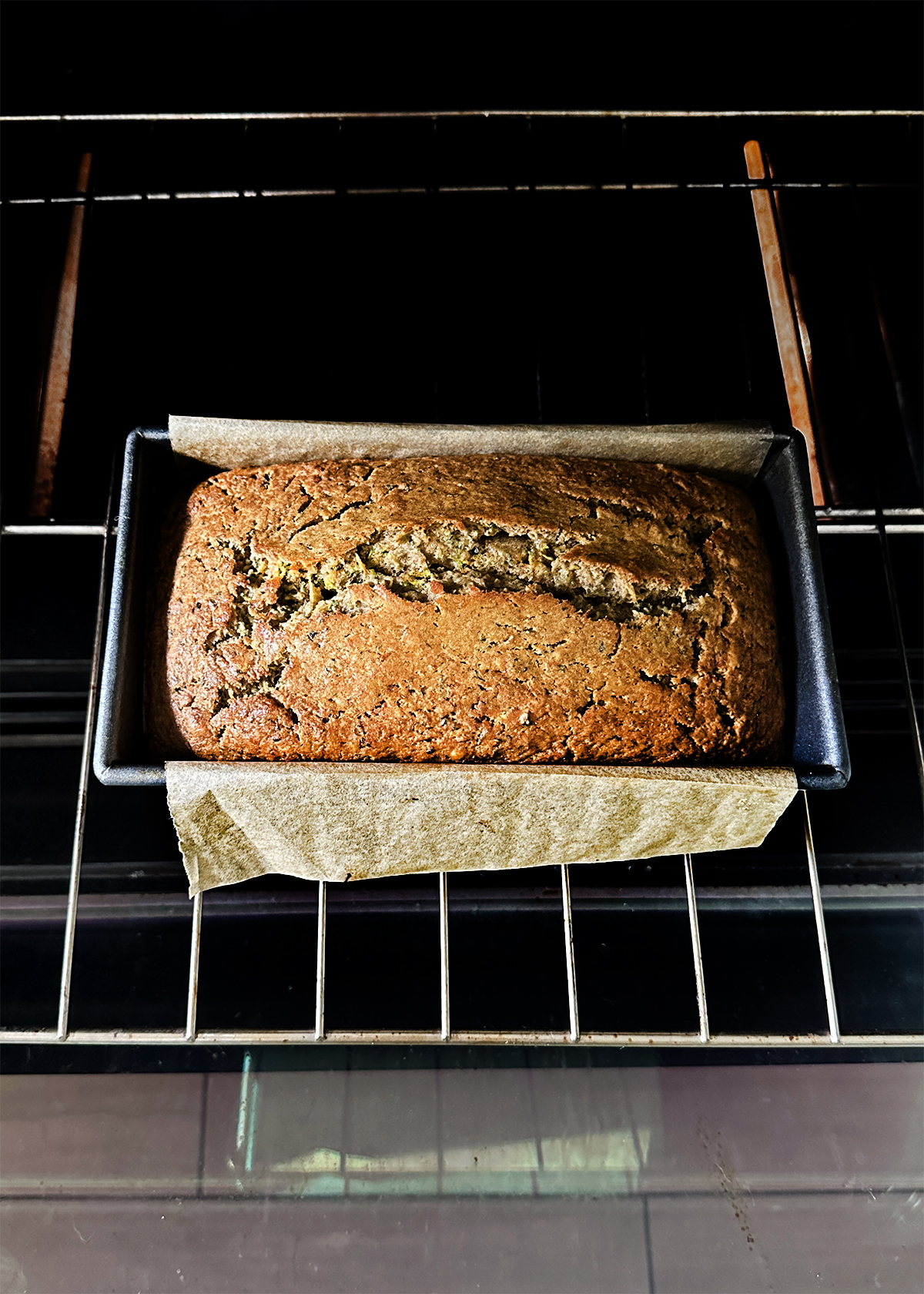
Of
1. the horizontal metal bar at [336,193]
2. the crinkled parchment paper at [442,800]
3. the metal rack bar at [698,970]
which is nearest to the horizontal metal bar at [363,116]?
the horizontal metal bar at [336,193]

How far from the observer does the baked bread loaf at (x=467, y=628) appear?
1014 mm

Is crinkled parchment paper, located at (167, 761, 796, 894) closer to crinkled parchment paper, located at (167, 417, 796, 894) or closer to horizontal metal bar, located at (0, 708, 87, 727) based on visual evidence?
crinkled parchment paper, located at (167, 417, 796, 894)

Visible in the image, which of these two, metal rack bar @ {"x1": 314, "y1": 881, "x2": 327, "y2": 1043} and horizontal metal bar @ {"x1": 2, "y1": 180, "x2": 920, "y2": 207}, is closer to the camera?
metal rack bar @ {"x1": 314, "y1": 881, "x2": 327, "y2": 1043}

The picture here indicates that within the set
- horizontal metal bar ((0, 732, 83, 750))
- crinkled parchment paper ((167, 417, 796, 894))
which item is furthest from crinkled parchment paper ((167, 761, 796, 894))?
horizontal metal bar ((0, 732, 83, 750))

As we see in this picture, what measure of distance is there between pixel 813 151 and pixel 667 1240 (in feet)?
5.91

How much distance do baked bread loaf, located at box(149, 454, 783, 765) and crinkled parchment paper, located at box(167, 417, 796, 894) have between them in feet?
0.21

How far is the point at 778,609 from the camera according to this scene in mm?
1129

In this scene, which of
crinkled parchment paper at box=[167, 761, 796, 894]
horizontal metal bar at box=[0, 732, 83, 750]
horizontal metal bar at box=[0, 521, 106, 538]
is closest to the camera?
crinkled parchment paper at box=[167, 761, 796, 894]

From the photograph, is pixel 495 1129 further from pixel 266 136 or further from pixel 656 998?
pixel 266 136

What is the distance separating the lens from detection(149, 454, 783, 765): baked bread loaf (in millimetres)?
1014

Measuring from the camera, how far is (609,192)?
1.33 meters

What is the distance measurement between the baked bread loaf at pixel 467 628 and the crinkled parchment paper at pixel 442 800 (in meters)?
0.06

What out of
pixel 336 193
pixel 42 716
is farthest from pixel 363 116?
pixel 42 716

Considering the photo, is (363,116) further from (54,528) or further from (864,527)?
(864,527)
